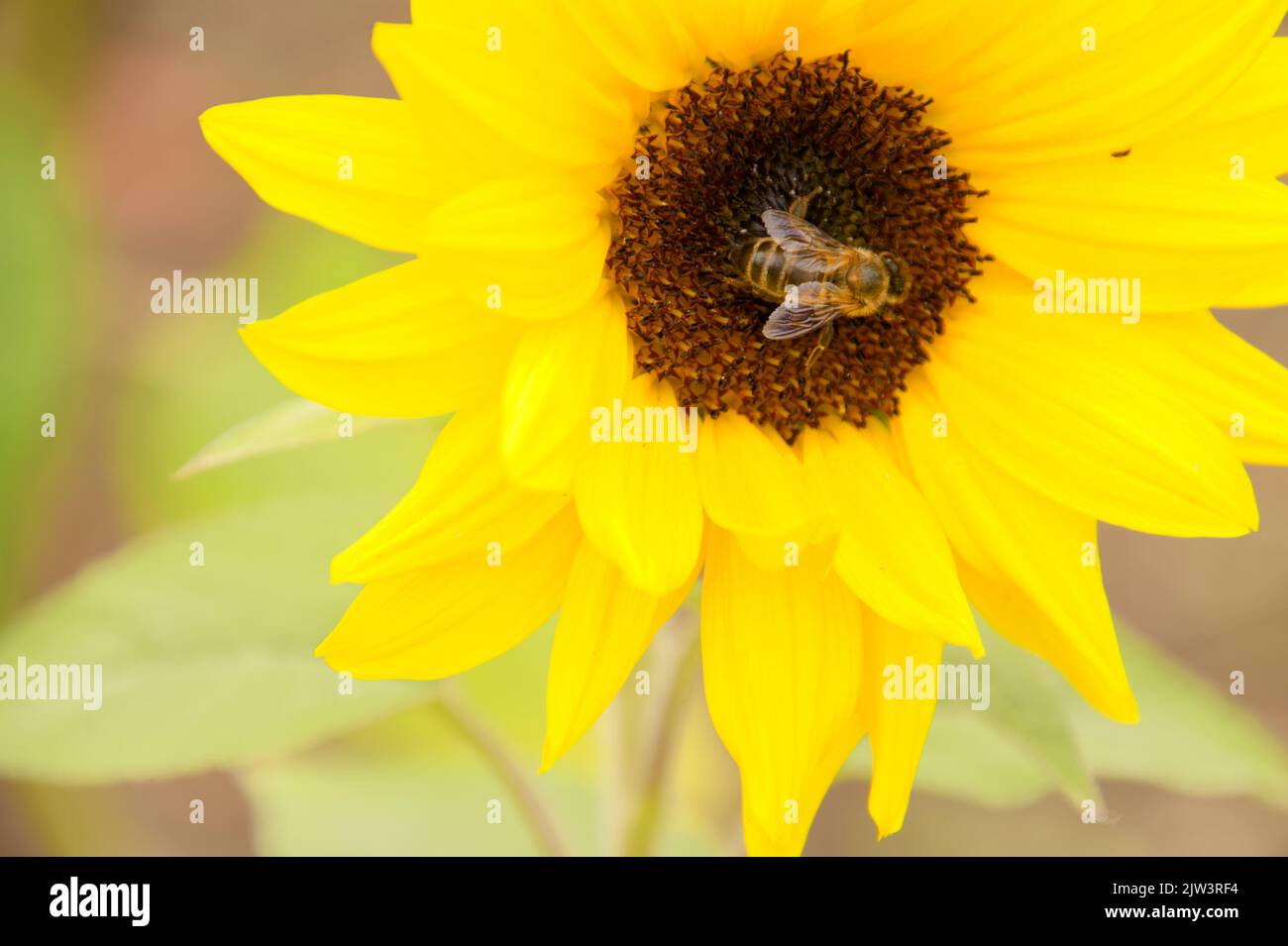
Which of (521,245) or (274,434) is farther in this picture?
(274,434)

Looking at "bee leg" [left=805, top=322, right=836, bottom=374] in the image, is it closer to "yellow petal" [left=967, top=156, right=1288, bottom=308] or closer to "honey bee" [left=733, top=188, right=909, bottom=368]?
"honey bee" [left=733, top=188, right=909, bottom=368]

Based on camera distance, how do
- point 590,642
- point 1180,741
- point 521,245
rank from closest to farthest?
point 521,245 < point 590,642 < point 1180,741

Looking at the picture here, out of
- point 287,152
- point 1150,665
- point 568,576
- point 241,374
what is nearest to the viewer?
point 287,152

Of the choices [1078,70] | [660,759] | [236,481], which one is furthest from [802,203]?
[236,481]

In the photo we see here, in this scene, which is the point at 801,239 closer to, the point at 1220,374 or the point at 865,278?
the point at 865,278

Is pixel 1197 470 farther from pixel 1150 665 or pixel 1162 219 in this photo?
pixel 1150 665
